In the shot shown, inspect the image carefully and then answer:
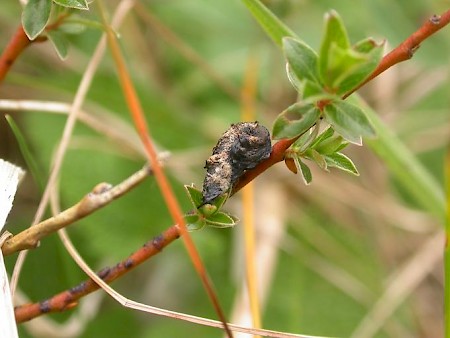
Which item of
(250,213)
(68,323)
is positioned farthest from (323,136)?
(68,323)

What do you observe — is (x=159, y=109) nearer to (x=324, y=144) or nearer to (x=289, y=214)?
(x=289, y=214)

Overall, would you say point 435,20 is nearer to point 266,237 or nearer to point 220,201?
point 220,201

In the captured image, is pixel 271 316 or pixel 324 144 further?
pixel 271 316

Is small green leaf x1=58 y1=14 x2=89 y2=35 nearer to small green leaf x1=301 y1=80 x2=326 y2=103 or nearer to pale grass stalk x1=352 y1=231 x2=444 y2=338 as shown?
small green leaf x1=301 y1=80 x2=326 y2=103

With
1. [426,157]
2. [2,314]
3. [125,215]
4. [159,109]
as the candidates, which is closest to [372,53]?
[2,314]

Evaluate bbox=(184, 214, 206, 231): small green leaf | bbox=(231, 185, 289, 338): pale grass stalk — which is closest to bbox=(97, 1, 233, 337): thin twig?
bbox=(184, 214, 206, 231): small green leaf
